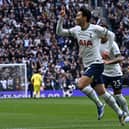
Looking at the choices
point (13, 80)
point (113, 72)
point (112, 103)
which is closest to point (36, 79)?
point (13, 80)

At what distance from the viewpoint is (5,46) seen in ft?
142

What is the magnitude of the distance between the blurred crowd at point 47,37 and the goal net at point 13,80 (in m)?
0.87

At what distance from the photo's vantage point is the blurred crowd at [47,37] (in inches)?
1677

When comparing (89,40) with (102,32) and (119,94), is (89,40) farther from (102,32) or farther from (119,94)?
(119,94)

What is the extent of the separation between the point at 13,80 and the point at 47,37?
249 inches

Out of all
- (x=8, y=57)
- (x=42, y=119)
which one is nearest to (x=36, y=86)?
(x=8, y=57)

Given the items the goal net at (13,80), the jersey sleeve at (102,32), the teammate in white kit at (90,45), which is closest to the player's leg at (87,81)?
the teammate in white kit at (90,45)

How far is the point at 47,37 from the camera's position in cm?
4538

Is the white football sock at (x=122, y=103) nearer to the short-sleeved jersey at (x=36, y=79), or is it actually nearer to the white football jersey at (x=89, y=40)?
the white football jersey at (x=89, y=40)

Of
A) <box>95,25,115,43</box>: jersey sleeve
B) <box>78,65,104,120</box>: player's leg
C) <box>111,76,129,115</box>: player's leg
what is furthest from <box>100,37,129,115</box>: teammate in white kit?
<box>78,65,104,120</box>: player's leg

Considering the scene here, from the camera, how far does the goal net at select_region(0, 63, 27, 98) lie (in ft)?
130

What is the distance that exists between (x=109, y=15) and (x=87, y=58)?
3312 cm

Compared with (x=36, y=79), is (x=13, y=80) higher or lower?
lower

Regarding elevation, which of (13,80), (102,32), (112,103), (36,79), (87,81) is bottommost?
(13,80)
